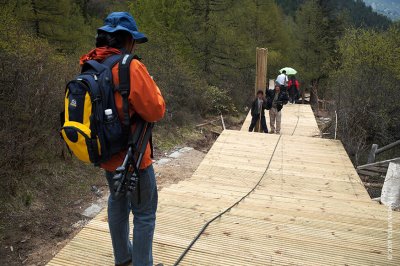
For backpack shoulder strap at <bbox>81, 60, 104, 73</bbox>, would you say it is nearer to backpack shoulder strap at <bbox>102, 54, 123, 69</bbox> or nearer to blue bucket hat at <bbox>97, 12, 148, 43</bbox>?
backpack shoulder strap at <bbox>102, 54, 123, 69</bbox>

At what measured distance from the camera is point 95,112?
2.12 metres

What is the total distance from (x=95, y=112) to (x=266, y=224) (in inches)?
88.6

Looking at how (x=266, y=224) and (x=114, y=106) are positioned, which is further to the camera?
(x=266, y=224)

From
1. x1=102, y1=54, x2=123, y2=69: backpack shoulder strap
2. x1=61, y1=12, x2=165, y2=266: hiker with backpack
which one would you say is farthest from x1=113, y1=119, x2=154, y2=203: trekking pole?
x1=102, y1=54, x2=123, y2=69: backpack shoulder strap

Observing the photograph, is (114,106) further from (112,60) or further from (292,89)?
(292,89)

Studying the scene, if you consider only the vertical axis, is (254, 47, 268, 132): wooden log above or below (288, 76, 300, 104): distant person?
above

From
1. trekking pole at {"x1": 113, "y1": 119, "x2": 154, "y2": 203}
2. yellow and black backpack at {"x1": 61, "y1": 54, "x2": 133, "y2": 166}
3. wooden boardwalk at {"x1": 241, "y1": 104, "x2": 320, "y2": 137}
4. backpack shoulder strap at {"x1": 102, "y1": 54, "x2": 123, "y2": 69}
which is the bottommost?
wooden boardwalk at {"x1": 241, "y1": 104, "x2": 320, "y2": 137}

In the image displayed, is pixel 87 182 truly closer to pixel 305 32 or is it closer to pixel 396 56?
pixel 396 56

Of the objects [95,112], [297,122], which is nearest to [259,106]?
[297,122]

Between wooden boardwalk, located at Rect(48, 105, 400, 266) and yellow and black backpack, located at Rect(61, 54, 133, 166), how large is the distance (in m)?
1.25

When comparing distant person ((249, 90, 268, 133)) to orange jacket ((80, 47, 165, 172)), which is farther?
distant person ((249, 90, 268, 133))

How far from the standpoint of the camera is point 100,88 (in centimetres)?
213

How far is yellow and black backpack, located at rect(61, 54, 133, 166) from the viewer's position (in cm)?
211

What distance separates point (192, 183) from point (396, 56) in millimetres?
14526
